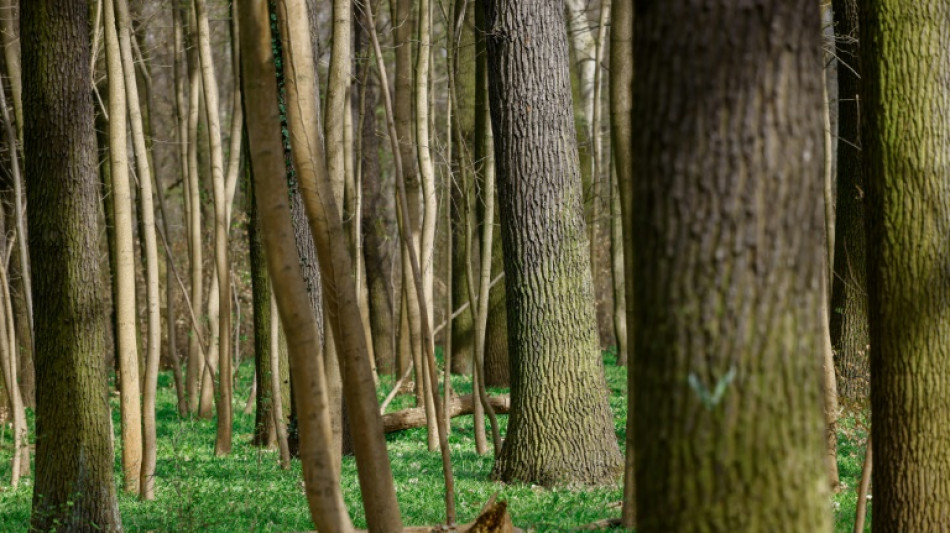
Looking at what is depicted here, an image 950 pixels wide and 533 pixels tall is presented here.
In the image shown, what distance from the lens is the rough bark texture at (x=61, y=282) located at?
6.95m

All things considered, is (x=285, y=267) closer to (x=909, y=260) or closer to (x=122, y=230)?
(x=909, y=260)

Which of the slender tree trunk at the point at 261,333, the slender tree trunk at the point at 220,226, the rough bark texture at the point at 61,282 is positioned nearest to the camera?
the rough bark texture at the point at 61,282

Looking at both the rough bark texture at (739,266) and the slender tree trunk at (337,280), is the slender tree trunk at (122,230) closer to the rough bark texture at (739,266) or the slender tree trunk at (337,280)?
the slender tree trunk at (337,280)

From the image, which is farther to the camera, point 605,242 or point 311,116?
point 605,242

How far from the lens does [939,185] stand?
19.6 feet

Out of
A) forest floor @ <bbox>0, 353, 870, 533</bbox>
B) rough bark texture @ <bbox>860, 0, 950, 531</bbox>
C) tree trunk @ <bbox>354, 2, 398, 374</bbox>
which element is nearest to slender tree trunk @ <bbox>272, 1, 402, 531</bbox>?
forest floor @ <bbox>0, 353, 870, 533</bbox>

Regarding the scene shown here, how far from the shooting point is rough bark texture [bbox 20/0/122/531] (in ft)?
22.8

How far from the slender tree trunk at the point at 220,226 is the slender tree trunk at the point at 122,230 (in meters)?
1.79

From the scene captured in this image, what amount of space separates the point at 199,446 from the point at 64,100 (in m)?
6.75

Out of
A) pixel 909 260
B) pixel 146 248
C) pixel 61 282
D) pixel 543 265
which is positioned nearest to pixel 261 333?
pixel 146 248

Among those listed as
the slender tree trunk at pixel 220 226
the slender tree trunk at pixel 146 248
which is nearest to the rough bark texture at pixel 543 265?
the slender tree trunk at pixel 146 248

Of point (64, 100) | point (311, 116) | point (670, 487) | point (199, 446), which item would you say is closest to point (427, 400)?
point (199, 446)

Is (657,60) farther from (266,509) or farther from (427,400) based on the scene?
(427,400)

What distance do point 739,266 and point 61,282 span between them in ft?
17.4
